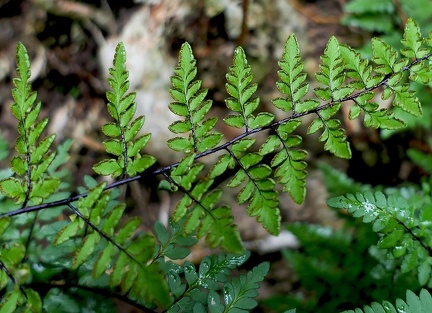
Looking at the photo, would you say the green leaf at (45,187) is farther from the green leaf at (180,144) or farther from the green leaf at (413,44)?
the green leaf at (413,44)

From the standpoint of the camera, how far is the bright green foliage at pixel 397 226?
1414 millimetres

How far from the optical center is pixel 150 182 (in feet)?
9.44

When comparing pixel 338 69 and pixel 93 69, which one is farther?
pixel 93 69

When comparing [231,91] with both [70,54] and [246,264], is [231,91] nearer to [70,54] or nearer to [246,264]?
[246,264]

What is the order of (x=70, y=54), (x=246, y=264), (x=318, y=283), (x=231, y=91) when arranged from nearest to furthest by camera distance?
(x=231, y=91) < (x=318, y=283) < (x=246, y=264) < (x=70, y=54)

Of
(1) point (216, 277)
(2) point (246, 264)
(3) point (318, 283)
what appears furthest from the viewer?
(2) point (246, 264)

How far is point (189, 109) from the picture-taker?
125cm

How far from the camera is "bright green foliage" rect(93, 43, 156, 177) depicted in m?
1.19

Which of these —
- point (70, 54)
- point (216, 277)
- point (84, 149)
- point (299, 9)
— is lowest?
point (216, 277)

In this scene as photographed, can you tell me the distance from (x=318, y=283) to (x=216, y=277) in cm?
99

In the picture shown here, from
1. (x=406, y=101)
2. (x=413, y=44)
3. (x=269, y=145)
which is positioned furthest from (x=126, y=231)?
(x=413, y=44)

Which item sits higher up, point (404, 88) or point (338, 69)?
point (338, 69)

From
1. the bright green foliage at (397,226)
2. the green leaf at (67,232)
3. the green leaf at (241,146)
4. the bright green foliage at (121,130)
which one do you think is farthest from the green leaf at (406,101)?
Answer: the green leaf at (67,232)

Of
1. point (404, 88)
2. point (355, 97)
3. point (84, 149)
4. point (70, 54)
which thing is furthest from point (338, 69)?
point (70, 54)
